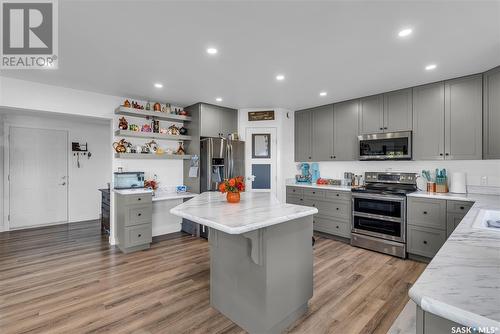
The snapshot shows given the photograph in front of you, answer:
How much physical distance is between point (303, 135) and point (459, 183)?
2696 mm

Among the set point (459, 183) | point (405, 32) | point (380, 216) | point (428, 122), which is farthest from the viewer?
point (380, 216)

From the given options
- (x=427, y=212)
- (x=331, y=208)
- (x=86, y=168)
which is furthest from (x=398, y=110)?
(x=86, y=168)

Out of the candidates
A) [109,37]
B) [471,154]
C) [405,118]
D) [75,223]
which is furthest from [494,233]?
[75,223]

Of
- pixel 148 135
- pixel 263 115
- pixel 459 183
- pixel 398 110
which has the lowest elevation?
pixel 459 183

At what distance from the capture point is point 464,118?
3.21 meters

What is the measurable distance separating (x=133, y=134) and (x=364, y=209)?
404 cm

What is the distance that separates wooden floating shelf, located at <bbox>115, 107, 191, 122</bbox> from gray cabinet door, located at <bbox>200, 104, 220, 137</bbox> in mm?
344

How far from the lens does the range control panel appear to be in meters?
3.86

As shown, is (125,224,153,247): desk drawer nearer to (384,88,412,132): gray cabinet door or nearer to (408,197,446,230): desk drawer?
(408,197,446,230): desk drawer

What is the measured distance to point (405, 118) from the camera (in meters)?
3.71

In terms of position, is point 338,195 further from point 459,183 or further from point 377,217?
point 459,183

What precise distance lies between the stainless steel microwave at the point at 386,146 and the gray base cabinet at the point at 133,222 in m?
3.75

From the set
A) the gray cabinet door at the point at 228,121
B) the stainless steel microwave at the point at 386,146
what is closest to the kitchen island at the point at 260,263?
the stainless steel microwave at the point at 386,146

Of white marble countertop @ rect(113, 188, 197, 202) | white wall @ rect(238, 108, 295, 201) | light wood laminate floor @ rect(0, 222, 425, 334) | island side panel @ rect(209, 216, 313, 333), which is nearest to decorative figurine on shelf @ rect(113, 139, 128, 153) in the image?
white marble countertop @ rect(113, 188, 197, 202)
